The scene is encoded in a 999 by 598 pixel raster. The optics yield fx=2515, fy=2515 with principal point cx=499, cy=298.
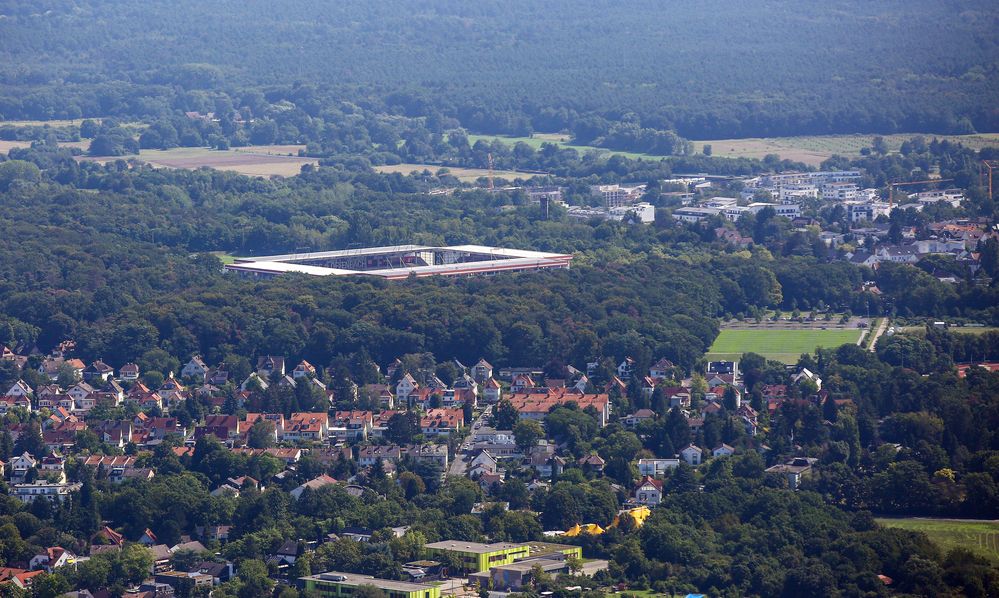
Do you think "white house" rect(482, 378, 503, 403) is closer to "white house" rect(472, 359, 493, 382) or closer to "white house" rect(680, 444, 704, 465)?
"white house" rect(472, 359, 493, 382)

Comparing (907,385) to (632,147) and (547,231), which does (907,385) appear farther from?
(632,147)

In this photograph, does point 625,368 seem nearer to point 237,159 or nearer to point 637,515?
point 637,515

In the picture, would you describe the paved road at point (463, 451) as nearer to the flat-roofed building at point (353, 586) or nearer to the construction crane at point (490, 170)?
the flat-roofed building at point (353, 586)

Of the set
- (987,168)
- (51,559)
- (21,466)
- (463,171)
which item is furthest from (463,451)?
(463,171)

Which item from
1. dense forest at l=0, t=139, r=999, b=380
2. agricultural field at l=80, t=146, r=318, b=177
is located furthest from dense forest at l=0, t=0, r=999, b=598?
agricultural field at l=80, t=146, r=318, b=177

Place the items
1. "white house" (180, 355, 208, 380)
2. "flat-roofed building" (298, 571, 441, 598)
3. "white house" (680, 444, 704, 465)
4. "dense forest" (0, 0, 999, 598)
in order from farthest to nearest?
"white house" (180, 355, 208, 380) → "white house" (680, 444, 704, 465) → "dense forest" (0, 0, 999, 598) → "flat-roofed building" (298, 571, 441, 598)
